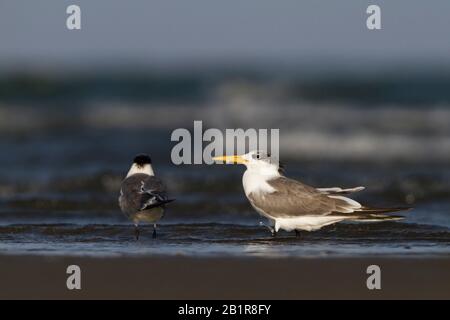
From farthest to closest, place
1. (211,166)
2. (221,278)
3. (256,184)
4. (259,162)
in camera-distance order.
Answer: (211,166), (259,162), (256,184), (221,278)

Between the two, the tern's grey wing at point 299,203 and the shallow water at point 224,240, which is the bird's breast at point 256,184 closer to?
the tern's grey wing at point 299,203

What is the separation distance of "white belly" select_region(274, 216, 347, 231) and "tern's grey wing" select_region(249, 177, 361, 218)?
0.05 m

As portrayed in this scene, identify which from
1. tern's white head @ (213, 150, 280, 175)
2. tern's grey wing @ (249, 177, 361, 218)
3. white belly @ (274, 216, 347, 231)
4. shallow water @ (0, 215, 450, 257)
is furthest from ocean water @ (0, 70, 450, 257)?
tern's white head @ (213, 150, 280, 175)

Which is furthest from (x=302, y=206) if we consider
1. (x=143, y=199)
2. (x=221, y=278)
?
(x=221, y=278)

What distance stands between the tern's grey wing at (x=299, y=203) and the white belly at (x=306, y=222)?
5 cm

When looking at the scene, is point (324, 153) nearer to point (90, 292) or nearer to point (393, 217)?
point (393, 217)

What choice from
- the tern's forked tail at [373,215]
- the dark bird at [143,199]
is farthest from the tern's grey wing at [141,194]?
the tern's forked tail at [373,215]

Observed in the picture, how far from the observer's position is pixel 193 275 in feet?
26.6

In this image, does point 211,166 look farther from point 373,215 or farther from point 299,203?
point 373,215

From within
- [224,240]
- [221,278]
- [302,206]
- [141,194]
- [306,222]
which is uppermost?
[141,194]

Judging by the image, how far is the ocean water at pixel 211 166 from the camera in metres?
10.1

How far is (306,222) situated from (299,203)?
0.20 m

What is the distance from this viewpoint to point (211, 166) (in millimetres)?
15742

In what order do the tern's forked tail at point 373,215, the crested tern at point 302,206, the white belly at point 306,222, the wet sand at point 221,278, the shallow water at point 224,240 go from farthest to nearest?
the white belly at point 306,222, the crested tern at point 302,206, the tern's forked tail at point 373,215, the shallow water at point 224,240, the wet sand at point 221,278
